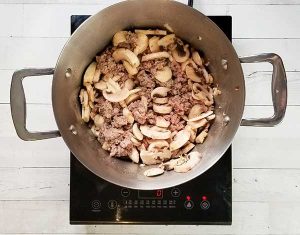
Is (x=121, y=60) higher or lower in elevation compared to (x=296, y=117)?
higher

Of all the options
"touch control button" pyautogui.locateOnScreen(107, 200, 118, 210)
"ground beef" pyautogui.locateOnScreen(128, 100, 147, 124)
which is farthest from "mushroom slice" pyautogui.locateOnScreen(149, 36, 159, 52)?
"touch control button" pyautogui.locateOnScreen(107, 200, 118, 210)

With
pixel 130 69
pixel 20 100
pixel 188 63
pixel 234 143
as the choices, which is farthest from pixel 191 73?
pixel 20 100

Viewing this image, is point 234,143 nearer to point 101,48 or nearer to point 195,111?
point 195,111

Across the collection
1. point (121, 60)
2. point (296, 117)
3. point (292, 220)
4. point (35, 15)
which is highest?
point (35, 15)

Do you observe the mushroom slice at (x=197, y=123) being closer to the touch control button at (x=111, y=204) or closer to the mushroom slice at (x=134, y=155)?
the mushroom slice at (x=134, y=155)

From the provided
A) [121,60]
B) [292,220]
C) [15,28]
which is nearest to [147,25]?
[121,60]

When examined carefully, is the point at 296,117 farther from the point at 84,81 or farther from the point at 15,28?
the point at 15,28

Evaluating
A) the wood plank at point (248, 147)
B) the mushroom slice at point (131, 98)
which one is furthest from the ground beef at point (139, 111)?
the wood plank at point (248, 147)
